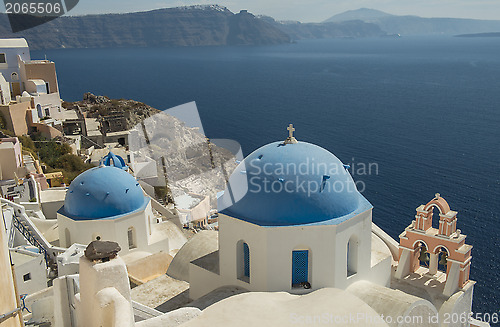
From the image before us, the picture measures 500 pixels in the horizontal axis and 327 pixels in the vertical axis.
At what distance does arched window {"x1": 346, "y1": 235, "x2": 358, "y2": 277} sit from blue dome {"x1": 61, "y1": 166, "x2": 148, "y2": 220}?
27.1ft

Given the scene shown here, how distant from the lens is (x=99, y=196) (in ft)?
55.7

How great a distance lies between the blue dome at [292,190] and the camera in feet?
39.4

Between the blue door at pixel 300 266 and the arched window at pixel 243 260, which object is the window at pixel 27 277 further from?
the blue door at pixel 300 266

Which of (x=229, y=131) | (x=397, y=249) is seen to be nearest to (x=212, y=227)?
(x=397, y=249)

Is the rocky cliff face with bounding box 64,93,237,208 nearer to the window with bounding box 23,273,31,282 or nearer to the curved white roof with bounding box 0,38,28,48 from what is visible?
the curved white roof with bounding box 0,38,28,48

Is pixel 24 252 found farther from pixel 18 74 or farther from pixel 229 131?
pixel 229 131

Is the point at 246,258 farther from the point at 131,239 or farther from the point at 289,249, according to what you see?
the point at 131,239

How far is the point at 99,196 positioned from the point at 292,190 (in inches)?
309

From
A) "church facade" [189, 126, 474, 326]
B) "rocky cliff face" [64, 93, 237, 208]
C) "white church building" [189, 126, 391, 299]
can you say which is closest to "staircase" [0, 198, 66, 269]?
"church facade" [189, 126, 474, 326]

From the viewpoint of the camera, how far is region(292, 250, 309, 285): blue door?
12.3 m

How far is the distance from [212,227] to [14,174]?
1150cm

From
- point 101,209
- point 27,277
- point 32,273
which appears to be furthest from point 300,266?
point 27,277

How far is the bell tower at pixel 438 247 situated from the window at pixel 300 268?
151 inches

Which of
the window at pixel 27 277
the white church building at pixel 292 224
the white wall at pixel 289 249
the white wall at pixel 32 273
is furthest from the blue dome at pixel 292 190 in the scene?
the window at pixel 27 277
